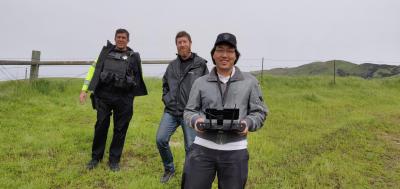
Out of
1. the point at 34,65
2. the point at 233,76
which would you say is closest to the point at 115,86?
the point at 233,76

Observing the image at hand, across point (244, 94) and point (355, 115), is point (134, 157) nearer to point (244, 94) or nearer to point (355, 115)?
point (244, 94)

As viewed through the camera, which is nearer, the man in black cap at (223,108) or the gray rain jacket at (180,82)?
the man in black cap at (223,108)

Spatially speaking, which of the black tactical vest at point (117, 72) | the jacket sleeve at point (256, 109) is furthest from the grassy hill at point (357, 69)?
the jacket sleeve at point (256, 109)

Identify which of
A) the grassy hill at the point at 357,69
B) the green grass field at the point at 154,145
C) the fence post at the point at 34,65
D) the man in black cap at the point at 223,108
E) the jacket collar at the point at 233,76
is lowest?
the green grass field at the point at 154,145

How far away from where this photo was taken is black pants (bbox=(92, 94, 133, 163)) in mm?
5777

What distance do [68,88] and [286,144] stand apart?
26.5 ft

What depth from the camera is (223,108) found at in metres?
3.20

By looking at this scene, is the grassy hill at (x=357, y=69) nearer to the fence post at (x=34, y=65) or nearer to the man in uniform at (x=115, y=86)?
the fence post at (x=34, y=65)

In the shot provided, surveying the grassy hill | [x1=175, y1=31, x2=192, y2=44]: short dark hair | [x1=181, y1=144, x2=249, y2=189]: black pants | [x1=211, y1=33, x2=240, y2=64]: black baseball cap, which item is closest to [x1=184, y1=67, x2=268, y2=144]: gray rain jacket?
[x1=181, y1=144, x2=249, y2=189]: black pants

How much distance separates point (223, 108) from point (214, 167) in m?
0.54

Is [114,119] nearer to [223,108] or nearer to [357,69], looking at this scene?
[223,108]

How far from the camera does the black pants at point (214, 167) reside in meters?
3.27

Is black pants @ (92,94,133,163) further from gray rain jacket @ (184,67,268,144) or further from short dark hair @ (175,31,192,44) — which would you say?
gray rain jacket @ (184,67,268,144)

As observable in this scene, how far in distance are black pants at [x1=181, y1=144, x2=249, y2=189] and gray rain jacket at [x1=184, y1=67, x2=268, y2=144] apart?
0.12 meters
